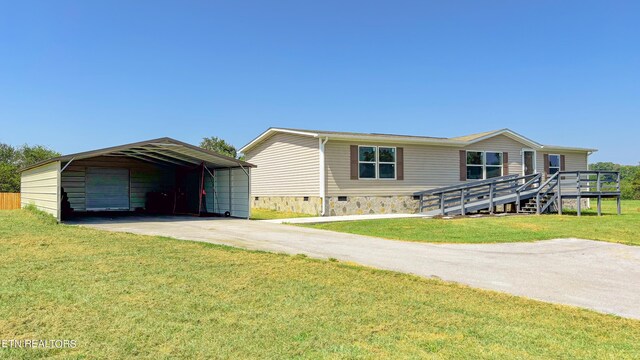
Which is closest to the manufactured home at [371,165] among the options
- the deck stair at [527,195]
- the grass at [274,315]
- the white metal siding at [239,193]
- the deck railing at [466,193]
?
the deck railing at [466,193]

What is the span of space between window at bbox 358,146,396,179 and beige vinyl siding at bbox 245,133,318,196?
1879mm

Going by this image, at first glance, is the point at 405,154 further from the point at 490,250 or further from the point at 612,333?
the point at 612,333

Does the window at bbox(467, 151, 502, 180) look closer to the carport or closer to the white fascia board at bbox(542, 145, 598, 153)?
the white fascia board at bbox(542, 145, 598, 153)

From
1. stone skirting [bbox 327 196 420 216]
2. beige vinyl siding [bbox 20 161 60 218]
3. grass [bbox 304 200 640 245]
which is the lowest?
grass [bbox 304 200 640 245]

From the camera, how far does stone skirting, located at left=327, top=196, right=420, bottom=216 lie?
53.5 ft

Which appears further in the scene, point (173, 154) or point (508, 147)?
point (508, 147)

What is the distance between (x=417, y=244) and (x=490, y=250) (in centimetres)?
150

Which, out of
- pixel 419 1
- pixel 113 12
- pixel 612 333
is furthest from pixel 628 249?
pixel 113 12

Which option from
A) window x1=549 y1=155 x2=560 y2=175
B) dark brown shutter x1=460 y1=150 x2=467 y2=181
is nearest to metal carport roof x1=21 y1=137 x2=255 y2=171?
dark brown shutter x1=460 y1=150 x2=467 y2=181

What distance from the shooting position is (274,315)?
396 cm

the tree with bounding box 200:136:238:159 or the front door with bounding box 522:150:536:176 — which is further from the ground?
the tree with bounding box 200:136:238:159

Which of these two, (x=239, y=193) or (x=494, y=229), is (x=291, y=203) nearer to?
(x=239, y=193)

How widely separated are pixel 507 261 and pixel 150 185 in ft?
63.9

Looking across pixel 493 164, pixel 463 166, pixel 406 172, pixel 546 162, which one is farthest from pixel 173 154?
pixel 546 162
